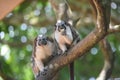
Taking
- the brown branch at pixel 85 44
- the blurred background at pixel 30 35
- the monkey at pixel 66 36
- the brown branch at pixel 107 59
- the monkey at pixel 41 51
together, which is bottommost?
the blurred background at pixel 30 35

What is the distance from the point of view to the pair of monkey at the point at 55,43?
260 centimetres

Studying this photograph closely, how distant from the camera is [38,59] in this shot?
9.21 ft

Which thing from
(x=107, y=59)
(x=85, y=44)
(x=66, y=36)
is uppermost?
(x=85, y=44)

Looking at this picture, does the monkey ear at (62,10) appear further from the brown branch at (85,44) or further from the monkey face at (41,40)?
the brown branch at (85,44)

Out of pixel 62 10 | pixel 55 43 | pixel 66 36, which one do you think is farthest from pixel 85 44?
pixel 62 10

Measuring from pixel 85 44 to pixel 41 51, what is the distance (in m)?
0.71

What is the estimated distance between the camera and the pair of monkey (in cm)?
260

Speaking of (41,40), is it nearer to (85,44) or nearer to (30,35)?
(85,44)

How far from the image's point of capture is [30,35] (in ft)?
20.1

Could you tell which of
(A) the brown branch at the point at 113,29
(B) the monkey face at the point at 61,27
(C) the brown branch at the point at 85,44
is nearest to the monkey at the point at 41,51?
(B) the monkey face at the point at 61,27

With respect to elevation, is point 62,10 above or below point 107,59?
above

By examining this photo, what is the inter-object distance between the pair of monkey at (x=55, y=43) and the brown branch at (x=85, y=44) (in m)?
0.20

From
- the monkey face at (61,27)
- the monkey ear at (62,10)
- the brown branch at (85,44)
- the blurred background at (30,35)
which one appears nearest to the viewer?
the brown branch at (85,44)

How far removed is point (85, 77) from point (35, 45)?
2.96m
